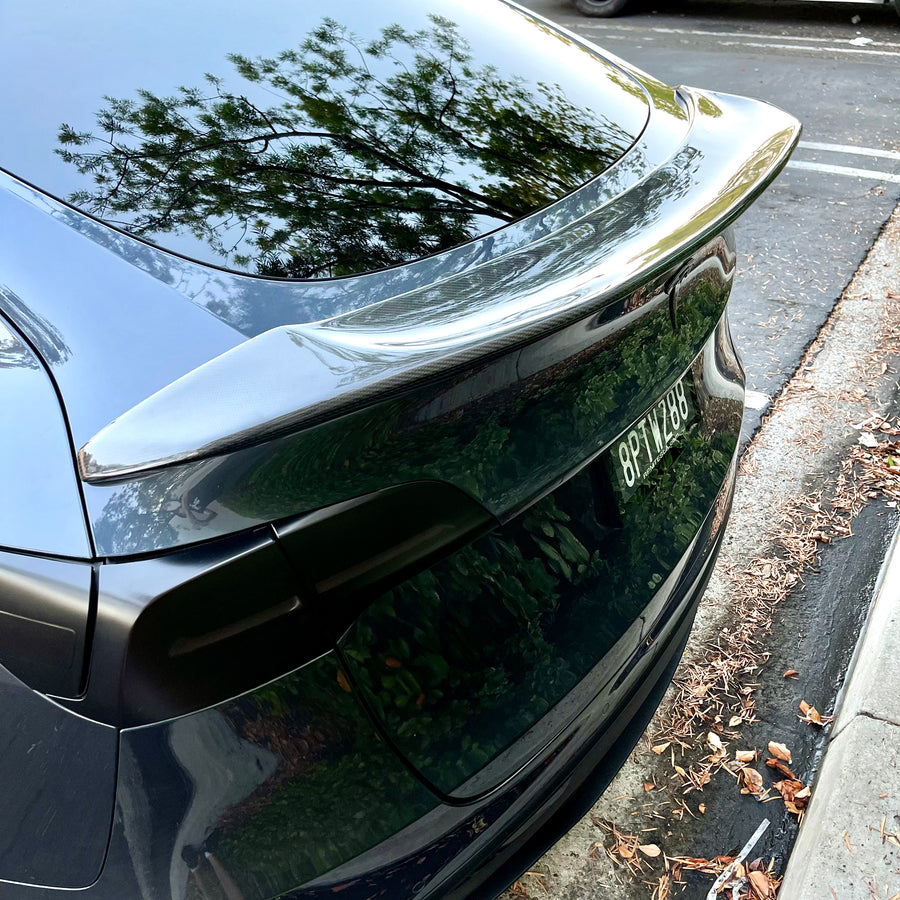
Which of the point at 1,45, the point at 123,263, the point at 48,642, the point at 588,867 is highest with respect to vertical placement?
the point at 1,45

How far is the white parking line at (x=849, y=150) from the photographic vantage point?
6.01 metres

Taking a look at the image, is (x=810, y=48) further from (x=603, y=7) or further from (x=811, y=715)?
(x=811, y=715)

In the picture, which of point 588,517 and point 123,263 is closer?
point 123,263

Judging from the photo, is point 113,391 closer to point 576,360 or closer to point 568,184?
point 576,360

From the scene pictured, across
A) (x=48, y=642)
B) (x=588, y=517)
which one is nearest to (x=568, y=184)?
(x=588, y=517)

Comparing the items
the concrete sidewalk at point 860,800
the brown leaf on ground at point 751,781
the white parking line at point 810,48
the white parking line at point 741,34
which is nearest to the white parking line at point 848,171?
the white parking line at point 810,48

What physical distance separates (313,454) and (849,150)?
6167 millimetres

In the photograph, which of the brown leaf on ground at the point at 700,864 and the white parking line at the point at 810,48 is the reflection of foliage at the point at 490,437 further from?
the white parking line at the point at 810,48

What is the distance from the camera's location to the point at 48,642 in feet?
3.60

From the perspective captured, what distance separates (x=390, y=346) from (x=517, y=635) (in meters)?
0.52

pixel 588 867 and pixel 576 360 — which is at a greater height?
pixel 576 360

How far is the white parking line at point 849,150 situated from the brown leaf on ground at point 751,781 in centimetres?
503

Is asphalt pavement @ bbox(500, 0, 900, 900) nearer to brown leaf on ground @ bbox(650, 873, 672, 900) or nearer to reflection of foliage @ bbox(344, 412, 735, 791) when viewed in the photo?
brown leaf on ground @ bbox(650, 873, 672, 900)

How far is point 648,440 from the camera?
1604 mm
